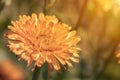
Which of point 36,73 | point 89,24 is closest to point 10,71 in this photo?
point 36,73

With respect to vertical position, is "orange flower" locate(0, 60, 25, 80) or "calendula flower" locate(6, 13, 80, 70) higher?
"calendula flower" locate(6, 13, 80, 70)

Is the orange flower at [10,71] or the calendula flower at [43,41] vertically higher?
the calendula flower at [43,41]

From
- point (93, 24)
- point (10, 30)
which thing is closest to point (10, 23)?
point (10, 30)

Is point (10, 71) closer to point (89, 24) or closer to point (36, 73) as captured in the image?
→ point (36, 73)

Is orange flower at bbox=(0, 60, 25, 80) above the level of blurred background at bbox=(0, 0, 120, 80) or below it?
below
